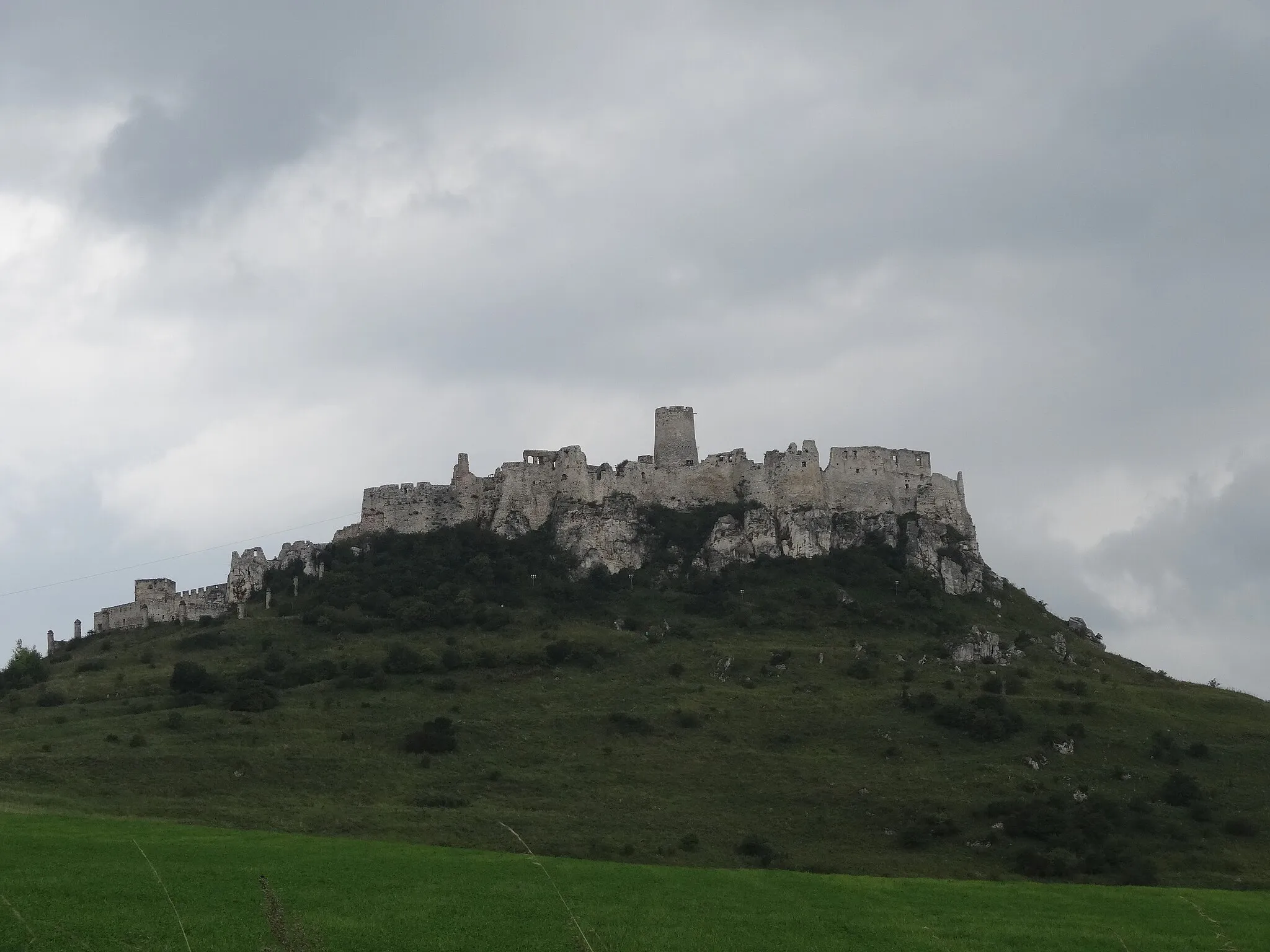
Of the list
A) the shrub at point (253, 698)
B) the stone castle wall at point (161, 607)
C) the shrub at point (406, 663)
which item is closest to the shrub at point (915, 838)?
the shrub at point (253, 698)

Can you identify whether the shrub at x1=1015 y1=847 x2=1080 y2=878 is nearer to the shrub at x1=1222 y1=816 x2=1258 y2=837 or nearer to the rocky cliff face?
the shrub at x1=1222 y1=816 x2=1258 y2=837

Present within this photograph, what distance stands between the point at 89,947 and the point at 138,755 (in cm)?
4145

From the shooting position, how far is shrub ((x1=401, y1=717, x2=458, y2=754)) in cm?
7188

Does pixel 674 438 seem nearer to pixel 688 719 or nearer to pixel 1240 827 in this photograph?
pixel 688 719

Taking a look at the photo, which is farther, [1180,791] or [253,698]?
[253,698]

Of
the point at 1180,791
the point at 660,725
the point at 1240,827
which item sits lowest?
the point at 1240,827

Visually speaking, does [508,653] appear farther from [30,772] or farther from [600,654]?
[30,772]

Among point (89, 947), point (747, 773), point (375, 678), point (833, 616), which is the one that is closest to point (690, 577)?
point (833, 616)

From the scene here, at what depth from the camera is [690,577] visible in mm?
106062

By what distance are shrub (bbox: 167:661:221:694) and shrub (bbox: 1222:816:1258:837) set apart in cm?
5254

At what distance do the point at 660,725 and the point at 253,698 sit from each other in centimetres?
2176

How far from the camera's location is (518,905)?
32.5 meters

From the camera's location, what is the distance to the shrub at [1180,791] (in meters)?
66.8

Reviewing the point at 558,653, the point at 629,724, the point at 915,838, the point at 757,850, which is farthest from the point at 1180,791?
the point at 558,653
